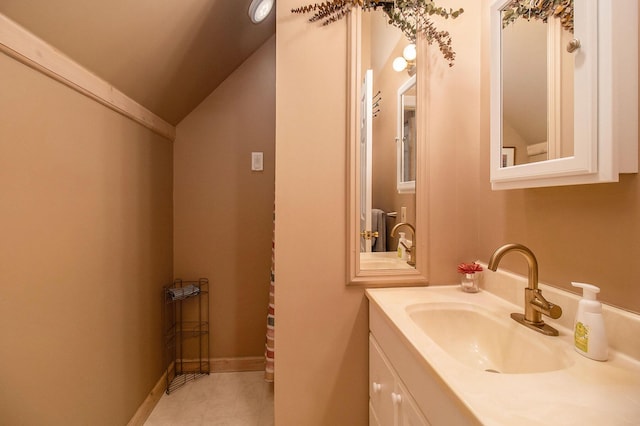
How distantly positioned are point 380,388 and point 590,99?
42.9 inches

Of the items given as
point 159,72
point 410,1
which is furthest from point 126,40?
point 410,1

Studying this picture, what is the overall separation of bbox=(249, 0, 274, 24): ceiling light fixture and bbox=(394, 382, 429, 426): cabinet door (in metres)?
1.92

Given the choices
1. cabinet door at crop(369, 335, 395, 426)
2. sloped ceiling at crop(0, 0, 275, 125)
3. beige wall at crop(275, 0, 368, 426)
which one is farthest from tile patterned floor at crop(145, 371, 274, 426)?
sloped ceiling at crop(0, 0, 275, 125)

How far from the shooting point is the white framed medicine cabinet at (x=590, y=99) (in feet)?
2.26

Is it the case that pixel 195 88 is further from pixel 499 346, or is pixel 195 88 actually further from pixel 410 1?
pixel 499 346

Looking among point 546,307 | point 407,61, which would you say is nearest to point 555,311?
point 546,307

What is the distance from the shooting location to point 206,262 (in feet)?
6.84

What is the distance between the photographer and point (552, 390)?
578mm

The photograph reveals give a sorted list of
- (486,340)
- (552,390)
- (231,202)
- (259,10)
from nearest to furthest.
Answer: (552,390) → (486,340) → (259,10) → (231,202)

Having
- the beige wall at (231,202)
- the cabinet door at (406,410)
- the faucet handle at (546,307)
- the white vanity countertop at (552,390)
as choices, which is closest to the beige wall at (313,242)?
the cabinet door at (406,410)

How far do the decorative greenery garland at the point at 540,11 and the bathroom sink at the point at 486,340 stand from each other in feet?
2.81

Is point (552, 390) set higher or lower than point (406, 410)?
higher

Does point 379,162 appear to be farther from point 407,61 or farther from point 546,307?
point 546,307

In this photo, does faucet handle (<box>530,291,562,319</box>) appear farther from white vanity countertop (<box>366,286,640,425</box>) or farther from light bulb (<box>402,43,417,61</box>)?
light bulb (<box>402,43,417,61</box>)
